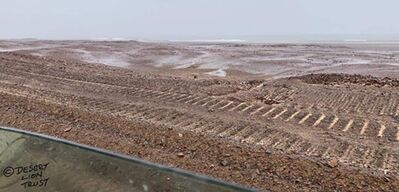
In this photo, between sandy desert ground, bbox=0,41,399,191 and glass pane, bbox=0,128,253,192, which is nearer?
glass pane, bbox=0,128,253,192

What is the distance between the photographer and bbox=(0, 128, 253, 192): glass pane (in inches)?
118

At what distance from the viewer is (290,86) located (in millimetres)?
12938

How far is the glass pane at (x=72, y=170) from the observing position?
2996 mm

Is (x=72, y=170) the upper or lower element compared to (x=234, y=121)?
upper

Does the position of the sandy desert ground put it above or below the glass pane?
below

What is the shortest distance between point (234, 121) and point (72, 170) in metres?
4.98

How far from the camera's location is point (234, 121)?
8.13 metres

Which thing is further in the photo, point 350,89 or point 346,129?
point 350,89

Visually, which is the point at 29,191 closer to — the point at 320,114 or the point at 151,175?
the point at 151,175

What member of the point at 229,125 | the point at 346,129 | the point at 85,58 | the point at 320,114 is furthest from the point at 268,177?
the point at 85,58

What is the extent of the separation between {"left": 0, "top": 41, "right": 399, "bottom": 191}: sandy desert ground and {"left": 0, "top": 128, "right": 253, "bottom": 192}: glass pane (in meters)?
2.18

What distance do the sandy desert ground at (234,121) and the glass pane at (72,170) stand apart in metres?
2.18

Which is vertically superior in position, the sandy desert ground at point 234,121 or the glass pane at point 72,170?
the glass pane at point 72,170

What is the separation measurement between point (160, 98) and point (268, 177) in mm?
5117
